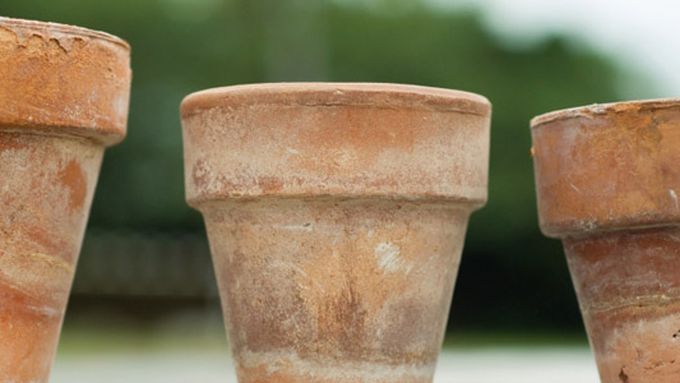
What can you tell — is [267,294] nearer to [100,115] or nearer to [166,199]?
[100,115]

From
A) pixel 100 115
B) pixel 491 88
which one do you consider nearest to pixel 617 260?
pixel 100 115

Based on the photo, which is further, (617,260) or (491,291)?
(491,291)

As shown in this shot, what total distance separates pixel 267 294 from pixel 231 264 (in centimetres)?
16

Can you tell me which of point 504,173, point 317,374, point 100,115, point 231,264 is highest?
point 100,115

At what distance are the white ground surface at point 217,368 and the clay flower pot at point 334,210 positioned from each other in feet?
9.47

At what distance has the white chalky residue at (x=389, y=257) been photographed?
3.38 m

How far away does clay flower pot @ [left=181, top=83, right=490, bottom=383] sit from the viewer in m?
3.30

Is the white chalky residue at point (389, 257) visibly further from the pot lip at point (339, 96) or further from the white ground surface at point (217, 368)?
the white ground surface at point (217, 368)

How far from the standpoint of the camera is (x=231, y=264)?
350cm

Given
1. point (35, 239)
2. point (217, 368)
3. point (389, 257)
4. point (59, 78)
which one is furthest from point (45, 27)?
point (217, 368)

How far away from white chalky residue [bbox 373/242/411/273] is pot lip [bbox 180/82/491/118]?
39cm

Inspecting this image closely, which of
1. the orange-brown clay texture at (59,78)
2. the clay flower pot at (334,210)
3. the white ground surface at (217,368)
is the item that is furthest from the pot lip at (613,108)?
the white ground surface at (217,368)

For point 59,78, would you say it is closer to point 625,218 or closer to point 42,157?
point 42,157

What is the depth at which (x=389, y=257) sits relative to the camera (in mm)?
3393
